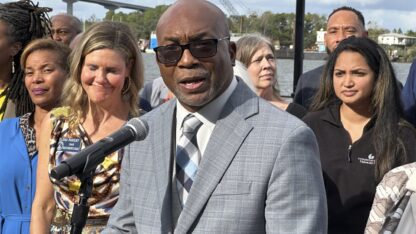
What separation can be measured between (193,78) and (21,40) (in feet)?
8.63

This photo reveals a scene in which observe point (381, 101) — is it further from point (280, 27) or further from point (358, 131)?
point (280, 27)

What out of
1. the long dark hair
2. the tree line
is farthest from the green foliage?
the long dark hair

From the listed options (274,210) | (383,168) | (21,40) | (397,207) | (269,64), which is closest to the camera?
(274,210)

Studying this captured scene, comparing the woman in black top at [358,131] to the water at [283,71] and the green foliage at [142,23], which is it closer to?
the green foliage at [142,23]

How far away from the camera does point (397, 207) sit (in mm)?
3094

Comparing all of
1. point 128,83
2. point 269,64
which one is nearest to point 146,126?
point 128,83

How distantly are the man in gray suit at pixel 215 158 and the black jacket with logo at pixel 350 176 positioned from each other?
1.43 meters

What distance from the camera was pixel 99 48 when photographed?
377 centimetres

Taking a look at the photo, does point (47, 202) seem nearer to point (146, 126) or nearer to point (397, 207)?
point (146, 126)

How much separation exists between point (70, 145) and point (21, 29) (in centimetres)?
143

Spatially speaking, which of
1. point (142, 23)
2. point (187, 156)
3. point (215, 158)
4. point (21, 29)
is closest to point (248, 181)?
point (215, 158)

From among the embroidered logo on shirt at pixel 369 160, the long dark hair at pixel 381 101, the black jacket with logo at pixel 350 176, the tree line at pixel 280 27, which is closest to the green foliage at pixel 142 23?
the tree line at pixel 280 27

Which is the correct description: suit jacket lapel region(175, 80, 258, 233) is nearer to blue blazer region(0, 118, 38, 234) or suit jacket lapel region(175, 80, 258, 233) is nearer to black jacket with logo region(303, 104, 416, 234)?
black jacket with logo region(303, 104, 416, 234)

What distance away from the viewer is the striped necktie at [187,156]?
2.53 meters
